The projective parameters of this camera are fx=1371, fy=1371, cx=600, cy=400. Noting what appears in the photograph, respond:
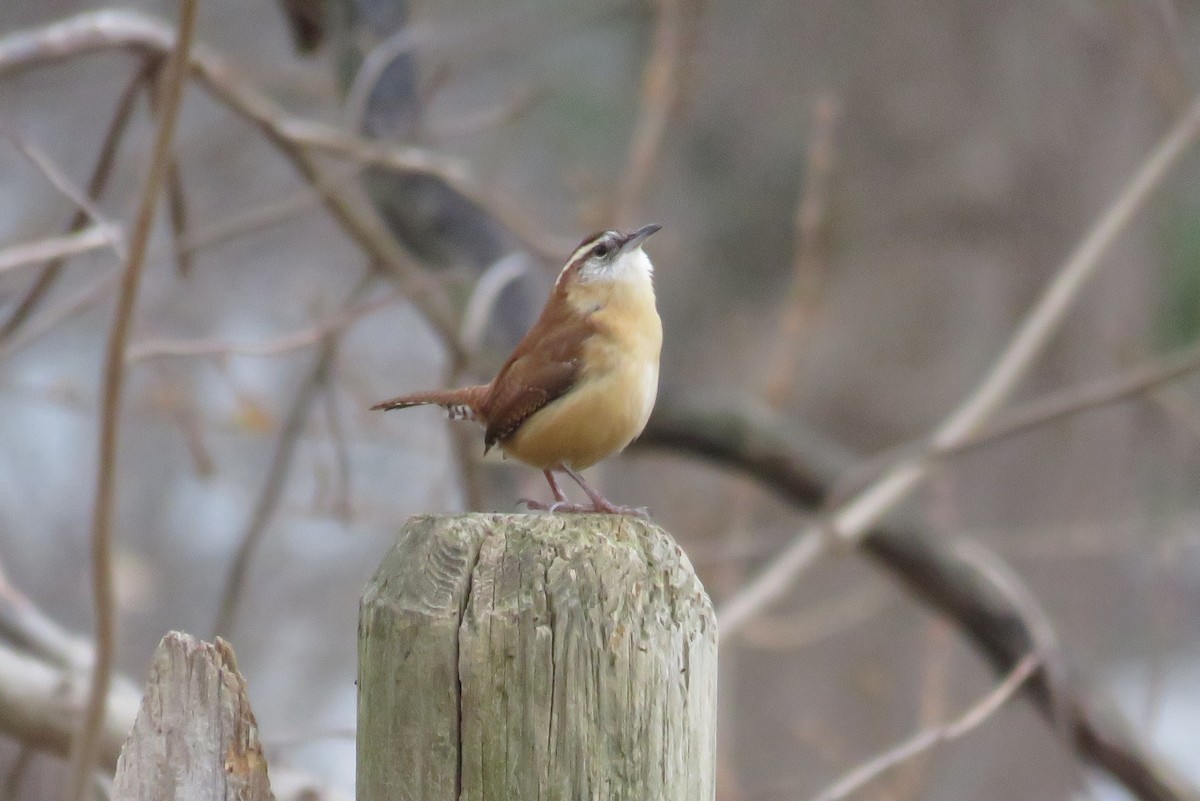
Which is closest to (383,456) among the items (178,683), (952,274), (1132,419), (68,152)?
(68,152)

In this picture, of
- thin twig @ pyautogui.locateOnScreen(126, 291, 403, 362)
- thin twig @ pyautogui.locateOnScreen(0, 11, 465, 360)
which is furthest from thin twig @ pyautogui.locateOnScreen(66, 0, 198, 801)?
thin twig @ pyautogui.locateOnScreen(0, 11, 465, 360)

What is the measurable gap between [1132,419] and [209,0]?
6.52m

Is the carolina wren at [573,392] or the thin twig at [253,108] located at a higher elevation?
the thin twig at [253,108]

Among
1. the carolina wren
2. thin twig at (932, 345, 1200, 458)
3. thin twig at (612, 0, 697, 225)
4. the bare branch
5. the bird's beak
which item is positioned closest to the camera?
the carolina wren

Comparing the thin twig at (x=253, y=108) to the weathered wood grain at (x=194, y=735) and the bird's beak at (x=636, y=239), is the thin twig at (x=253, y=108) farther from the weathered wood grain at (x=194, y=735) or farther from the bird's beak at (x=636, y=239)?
the weathered wood grain at (x=194, y=735)

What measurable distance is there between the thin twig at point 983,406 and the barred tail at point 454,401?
173 centimetres

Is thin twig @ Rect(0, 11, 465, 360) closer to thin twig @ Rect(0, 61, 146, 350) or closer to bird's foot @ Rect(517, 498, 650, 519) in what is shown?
thin twig @ Rect(0, 61, 146, 350)

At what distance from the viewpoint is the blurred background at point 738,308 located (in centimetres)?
487

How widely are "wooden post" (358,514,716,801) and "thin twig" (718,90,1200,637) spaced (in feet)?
9.09

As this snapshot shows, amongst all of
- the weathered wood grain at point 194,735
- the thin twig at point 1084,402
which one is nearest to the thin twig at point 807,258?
the thin twig at point 1084,402

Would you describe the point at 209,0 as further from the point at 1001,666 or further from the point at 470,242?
the point at 1001,666

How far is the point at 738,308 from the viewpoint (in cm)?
785

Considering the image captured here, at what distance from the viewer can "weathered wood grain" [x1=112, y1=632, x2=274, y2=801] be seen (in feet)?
5.01

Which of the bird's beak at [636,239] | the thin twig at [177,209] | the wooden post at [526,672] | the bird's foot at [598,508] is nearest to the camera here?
the wooden post at [526,672]
